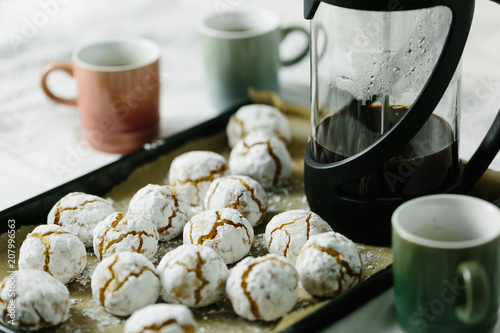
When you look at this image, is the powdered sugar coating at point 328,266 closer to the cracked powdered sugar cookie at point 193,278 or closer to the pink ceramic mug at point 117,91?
the cracked powdered sugar cookie at point 193,278

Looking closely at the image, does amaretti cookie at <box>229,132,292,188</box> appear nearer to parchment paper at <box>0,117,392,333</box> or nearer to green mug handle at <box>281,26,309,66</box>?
parchment paper at <box>0,117,392,333</box>

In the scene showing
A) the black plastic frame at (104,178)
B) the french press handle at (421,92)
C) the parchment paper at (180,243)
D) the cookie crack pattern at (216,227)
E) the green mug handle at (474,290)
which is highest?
the french press handle at (421,92)

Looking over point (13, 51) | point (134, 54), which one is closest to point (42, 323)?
point (134, 54)

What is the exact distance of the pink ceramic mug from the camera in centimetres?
90

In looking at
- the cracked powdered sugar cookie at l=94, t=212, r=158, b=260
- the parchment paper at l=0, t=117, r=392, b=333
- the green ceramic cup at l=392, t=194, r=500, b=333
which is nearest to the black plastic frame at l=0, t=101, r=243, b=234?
the parchment paper at l=0, t=117, r=392, b=333

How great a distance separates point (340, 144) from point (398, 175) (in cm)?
7

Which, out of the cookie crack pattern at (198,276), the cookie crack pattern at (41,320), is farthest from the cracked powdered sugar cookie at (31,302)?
the cookie crack pattern at (198,276)

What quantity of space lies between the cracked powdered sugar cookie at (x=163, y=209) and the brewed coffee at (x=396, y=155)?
0.15 metres

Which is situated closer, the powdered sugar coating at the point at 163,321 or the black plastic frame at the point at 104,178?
the powdered sugar coating at the point at 163,321

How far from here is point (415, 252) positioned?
509 millimetres

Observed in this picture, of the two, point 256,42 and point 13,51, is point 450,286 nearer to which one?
point 256,42

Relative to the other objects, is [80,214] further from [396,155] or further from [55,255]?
[396,155]

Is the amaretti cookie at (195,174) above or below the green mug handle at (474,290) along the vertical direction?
below

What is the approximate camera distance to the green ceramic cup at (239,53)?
38.4 inches
